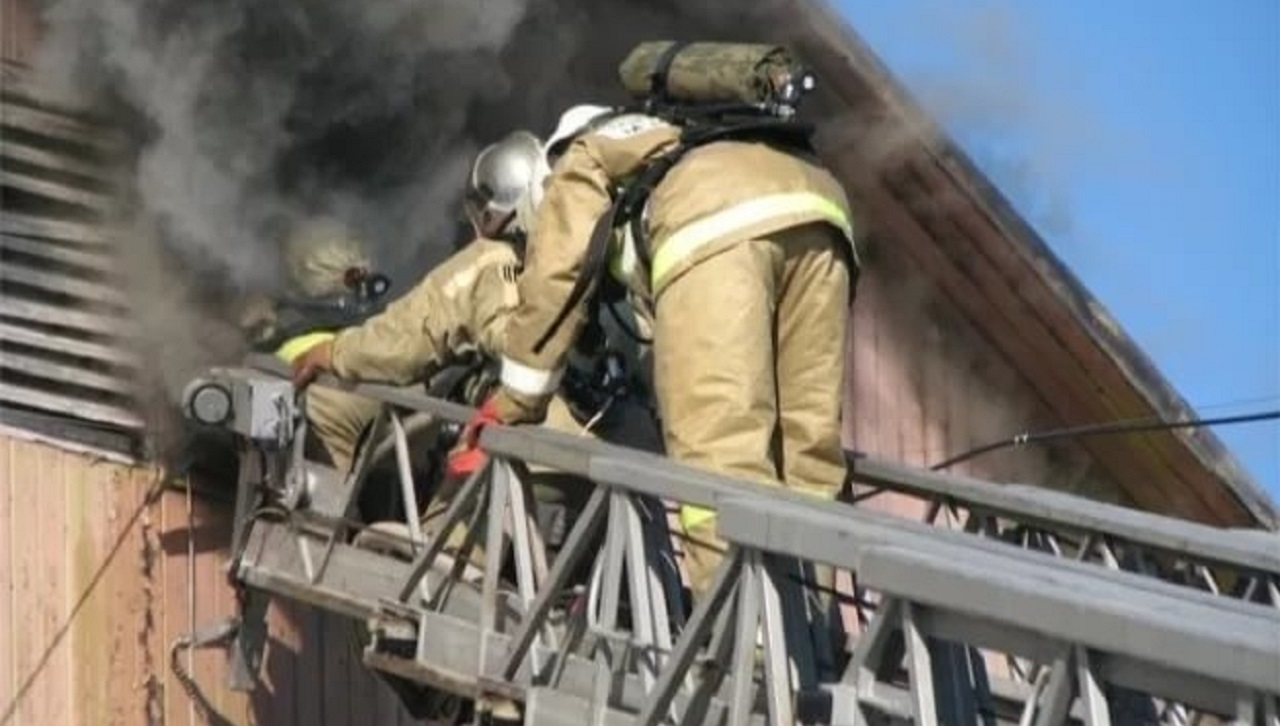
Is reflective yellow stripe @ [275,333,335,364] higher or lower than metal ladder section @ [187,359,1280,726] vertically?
higher

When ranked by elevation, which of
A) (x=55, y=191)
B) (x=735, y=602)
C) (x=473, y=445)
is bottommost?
(x=735, y=602)

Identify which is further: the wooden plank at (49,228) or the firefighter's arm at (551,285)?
the wooden plank at (49,228)

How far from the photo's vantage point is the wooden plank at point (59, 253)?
26.7ft

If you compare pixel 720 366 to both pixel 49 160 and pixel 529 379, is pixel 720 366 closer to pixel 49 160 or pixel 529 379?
pixel 529 379

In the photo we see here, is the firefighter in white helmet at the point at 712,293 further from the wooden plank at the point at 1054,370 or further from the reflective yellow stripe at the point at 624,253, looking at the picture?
the wooden plank at the point at 1054,370

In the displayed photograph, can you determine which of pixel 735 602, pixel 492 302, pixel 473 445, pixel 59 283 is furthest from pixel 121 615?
pixel 735 602

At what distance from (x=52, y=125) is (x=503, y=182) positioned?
1.28 m

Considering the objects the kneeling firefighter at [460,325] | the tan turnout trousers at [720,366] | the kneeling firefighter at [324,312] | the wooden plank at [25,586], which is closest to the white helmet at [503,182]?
the kneeling firefighter at [460,325]

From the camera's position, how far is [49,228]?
26.8 feet

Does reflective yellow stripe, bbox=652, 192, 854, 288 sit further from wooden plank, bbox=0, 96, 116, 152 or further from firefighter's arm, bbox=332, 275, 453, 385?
wooden plank, bbox=0, 96, 116, 152

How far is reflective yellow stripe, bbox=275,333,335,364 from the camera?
8.15 metres

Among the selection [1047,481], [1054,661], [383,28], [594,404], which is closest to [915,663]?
[1054,661]

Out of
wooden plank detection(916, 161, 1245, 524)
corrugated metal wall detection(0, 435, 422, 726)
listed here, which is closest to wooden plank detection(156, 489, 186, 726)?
corrugated metal wall detection(0, 435, 422, 726)

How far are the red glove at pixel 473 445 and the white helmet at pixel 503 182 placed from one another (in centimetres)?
96
